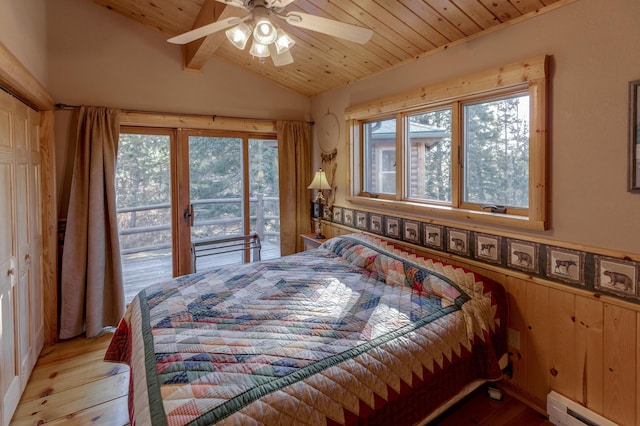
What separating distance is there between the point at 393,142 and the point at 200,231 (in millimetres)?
2258

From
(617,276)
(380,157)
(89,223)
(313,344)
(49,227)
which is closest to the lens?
(313,344)

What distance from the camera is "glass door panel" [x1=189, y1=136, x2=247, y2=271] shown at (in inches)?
146

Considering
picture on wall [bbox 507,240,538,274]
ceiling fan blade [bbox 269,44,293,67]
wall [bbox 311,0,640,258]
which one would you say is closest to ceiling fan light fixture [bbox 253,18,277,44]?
ceiling fan blade [bbox 269,44,293,67]

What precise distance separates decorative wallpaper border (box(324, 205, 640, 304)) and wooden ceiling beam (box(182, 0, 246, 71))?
2034 millimetres

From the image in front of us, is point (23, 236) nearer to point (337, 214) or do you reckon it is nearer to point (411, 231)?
point (337, 214)

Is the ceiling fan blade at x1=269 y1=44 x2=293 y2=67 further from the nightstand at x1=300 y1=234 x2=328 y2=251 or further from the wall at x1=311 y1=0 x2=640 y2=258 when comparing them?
the nightstand at x1=300 y1=234 x2=328 y2=251

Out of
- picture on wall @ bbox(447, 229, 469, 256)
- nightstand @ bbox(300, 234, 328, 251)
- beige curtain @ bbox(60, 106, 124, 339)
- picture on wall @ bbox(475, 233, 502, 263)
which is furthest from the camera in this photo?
nightstand @ bbox(300, 234, 328, 251)

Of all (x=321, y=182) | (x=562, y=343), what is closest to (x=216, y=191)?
(x=321, y=182)

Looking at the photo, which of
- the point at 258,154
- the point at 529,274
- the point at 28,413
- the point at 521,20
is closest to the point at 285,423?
the point at 529,274

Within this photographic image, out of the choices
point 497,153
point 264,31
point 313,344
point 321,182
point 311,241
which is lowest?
Result: point 313,344

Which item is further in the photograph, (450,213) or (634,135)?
(450,213)

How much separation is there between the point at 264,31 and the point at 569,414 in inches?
105

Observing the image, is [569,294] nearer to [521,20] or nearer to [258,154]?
[521,20]

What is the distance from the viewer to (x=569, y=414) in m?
1.93
